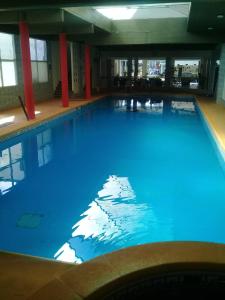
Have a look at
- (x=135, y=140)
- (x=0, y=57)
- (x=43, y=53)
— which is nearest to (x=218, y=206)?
(x=135, y=140)

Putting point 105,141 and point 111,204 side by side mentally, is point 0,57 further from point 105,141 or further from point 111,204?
point 111,204

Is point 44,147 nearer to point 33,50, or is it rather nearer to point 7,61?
point 7,61

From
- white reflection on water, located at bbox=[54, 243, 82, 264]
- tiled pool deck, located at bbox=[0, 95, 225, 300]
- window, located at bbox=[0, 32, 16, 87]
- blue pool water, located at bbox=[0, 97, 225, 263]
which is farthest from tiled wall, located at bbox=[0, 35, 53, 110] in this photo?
tiled pool deck, located at bbox=[0, 95, 225, 300]

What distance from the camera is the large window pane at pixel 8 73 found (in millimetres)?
11477

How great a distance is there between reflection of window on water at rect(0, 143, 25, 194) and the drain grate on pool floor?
991 millimetres

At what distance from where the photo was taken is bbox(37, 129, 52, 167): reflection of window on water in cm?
A: 645

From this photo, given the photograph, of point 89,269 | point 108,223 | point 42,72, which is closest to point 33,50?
point 42,72

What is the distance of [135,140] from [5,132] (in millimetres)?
3298

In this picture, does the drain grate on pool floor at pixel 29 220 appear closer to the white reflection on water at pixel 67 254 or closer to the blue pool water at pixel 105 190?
the blue pool water at pixel 105 190

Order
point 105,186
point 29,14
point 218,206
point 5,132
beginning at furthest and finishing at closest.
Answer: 1. point 29,14
2. point 5,132
3. point 105,186
4. point 218,206

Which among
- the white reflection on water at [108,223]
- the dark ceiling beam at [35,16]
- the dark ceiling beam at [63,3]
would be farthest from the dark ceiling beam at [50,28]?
the white reflection on water at [108,223]

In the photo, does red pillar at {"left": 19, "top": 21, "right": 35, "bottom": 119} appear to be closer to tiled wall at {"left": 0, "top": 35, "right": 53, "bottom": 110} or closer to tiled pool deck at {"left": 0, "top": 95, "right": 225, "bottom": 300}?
tiled wall at {"left": 0, "top": 35, "right": 53, "bottom": 110}

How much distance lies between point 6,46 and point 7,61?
0.55m

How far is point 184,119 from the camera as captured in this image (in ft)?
36.6
